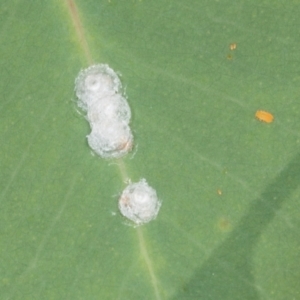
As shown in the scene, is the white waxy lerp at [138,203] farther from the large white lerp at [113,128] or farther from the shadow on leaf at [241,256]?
the shadow on leaf at [241,256]

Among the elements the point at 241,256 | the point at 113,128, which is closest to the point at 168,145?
the point at 113,128

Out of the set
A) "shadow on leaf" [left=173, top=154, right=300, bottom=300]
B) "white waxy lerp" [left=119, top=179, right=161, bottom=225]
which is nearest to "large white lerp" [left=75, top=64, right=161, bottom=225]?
"white waxy lerp" [left=119, top=179, right=161, bottom=225]

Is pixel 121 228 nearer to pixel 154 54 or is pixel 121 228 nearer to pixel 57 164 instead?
pixel 57 164

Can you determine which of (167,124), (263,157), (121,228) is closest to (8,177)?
(121,228)

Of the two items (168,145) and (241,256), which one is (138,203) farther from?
(241,256)

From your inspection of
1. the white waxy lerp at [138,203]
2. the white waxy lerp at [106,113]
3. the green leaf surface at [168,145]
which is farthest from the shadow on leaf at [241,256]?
the white waxy lerp at [106,113]

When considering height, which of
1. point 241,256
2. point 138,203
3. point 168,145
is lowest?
point 241,256

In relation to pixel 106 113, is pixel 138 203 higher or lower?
lower
